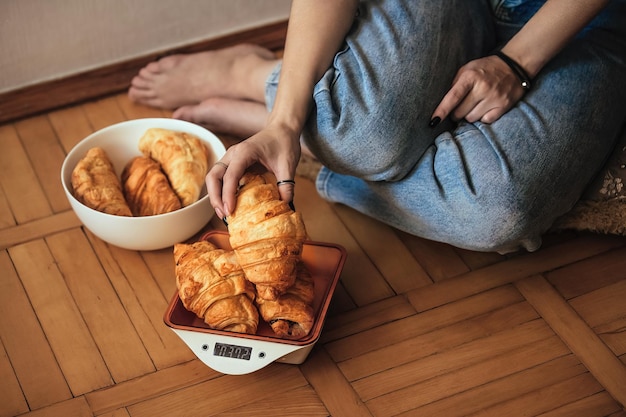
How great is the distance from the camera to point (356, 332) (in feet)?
3.81

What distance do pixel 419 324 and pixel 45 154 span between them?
0.79 meters

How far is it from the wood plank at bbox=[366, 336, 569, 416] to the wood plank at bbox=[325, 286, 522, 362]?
0.27 feet

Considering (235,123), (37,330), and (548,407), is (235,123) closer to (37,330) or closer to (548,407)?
(37,330)

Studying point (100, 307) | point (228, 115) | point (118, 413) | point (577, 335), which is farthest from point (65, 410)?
point (577, 335)

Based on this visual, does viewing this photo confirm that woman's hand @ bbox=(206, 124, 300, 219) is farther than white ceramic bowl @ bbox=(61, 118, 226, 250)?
No

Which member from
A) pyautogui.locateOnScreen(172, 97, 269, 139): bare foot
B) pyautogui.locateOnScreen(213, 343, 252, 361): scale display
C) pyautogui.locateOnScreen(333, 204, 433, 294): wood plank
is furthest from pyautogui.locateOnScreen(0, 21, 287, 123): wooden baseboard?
pyautogui.locateOnScreen(213, 343, 252, 361): scale display

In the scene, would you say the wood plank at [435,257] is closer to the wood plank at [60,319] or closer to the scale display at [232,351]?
the scale display at [232,351]

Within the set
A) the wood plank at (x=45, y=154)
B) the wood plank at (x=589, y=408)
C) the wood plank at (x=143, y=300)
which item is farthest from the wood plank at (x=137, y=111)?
the wood plank at (x=589, y=408)

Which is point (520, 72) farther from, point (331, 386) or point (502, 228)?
point (331, 386)

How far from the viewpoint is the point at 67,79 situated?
160 centimetres

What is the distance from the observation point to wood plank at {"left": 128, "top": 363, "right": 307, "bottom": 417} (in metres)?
1.06

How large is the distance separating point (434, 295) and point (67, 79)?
881 mm

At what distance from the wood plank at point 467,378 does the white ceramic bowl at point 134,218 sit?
0.41m

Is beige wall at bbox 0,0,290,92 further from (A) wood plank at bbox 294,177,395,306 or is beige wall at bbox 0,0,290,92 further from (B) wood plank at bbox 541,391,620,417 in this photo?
(B) wood plank at bbox 541,391,620,417
